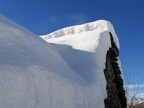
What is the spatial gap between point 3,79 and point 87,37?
5.35m

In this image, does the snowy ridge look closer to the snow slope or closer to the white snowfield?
the snow slope

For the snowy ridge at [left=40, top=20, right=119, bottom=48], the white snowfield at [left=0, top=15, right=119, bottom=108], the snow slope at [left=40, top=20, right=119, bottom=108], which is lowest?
the white snowfield at [left=0, top=15, right=119, bottom=108]

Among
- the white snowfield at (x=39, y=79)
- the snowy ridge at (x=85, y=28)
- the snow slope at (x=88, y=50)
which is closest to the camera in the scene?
the white snowfield at (x=39, y=79)

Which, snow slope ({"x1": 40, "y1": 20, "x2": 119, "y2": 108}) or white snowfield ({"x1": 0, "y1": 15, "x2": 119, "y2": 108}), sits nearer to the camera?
white snowfield ({"x1": 0, "y1": 15, "x2": 119, "y2": 108})

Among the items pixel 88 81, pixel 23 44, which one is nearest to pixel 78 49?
pixel 88 81

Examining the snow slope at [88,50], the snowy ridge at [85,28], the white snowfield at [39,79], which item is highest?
the snowy ridge at [85,28]

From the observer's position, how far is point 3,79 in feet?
8.50

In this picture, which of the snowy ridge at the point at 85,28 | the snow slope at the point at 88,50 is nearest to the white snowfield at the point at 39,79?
the snow slope at the point at 88,50

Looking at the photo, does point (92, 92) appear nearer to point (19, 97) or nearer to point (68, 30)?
point (19, 97)

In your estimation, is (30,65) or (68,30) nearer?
(30,65)

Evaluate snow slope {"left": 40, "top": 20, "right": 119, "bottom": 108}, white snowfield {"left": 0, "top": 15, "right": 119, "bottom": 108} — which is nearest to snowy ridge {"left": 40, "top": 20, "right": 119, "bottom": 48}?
snow slope {"left": 40, "top": 20, "right": 119, "bottom": 108}

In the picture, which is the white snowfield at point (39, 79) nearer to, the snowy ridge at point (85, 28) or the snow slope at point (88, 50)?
the snow slope at point (88, 50)

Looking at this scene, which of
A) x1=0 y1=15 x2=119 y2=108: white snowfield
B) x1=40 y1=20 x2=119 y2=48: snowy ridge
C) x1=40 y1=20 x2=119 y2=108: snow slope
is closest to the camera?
x1=0 y1=15 x2=119 y2=108: white snowfield

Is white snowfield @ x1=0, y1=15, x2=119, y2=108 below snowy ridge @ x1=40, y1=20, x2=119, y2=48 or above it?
below
